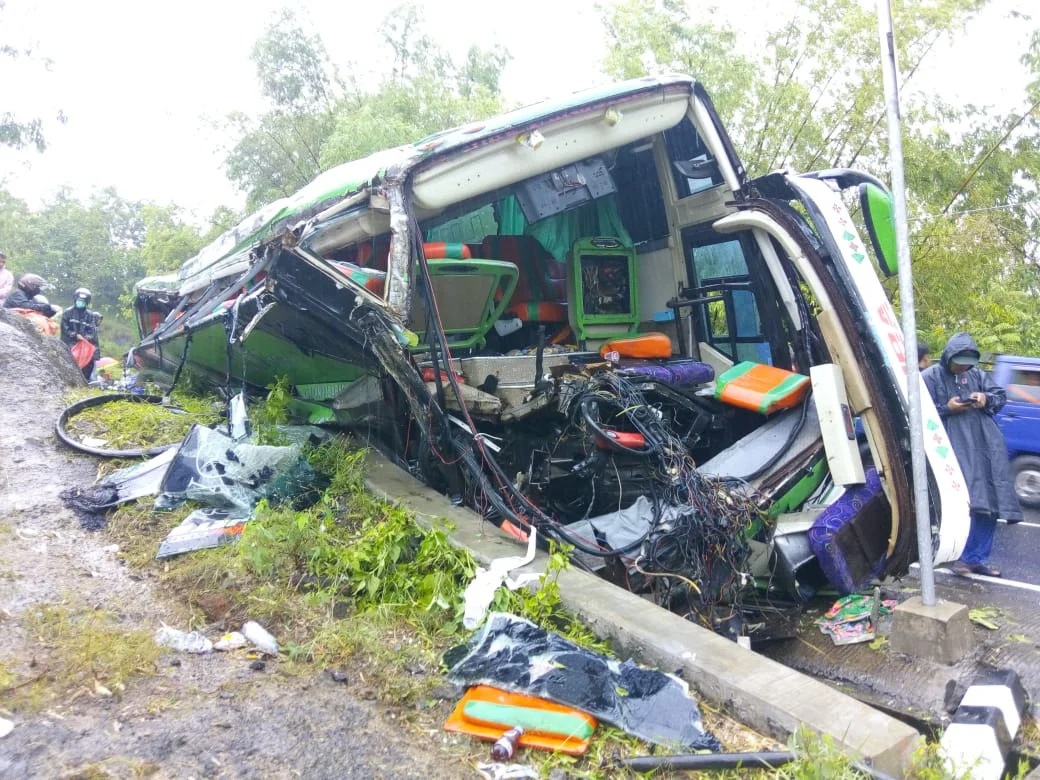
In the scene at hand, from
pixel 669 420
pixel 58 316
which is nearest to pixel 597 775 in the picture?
pixel 669 420

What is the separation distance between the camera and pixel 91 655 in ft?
9.16

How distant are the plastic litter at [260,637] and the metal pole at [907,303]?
3004 mm

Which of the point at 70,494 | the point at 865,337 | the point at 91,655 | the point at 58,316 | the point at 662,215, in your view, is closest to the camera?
the point at 91,655

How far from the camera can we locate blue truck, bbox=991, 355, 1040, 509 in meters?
7.17

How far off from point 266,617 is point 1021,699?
318cm

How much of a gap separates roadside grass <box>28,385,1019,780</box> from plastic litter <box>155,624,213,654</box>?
0.07m

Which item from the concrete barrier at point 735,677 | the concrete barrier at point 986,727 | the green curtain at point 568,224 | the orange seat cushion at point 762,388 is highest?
the green curtain at point 568,224

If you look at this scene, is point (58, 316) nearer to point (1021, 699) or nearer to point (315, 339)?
point (315, 339)

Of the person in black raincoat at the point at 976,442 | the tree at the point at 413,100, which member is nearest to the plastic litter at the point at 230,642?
the person in black raincoat at the point at 976,442

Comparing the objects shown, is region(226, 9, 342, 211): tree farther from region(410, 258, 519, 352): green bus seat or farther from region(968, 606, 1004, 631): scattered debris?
region(968, 606, 1004, 631): scattered debris

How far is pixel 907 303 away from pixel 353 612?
295 centimetres

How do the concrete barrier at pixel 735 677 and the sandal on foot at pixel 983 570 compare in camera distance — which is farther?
the sandal on foot at pixel 983 570

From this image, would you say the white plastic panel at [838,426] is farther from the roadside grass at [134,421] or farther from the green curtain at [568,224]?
the roadside grass at [134,421]

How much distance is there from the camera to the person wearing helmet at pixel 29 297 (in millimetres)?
9180
